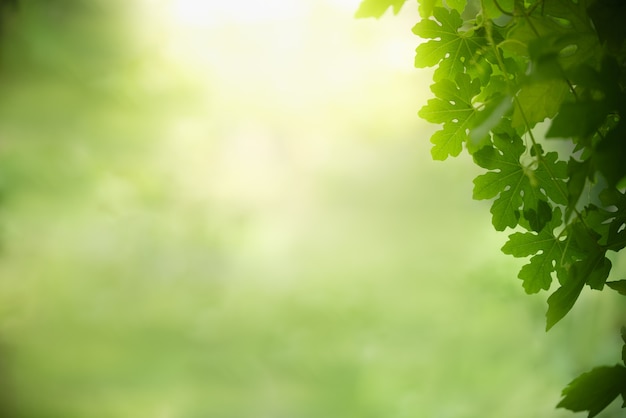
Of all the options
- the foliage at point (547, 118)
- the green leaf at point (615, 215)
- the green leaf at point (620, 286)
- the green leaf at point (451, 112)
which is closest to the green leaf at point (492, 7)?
the foliage at point (547, 118)

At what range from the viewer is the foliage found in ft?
1.57

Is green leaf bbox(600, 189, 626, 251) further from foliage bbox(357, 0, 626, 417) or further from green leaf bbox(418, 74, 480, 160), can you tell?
green leaf bbox(418, 74, 480, 160)

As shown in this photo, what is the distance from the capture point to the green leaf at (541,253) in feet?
2.73

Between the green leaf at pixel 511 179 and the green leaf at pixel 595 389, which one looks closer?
the green leaf at pixel 595 389

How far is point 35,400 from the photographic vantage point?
379 cm

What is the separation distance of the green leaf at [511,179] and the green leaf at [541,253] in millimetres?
32

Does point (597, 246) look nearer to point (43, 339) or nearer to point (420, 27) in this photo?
point (420, 27)

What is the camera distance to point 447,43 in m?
0.85

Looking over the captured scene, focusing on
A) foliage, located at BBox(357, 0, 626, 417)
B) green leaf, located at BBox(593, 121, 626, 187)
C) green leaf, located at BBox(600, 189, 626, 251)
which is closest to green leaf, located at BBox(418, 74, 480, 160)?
foliage, located at BBox(357, 0, 626, 417)

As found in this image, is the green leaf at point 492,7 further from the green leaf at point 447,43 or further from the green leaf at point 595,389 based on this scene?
the green leaf at point 595,389

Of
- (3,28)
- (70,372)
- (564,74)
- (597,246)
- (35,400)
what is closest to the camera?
(564,74)

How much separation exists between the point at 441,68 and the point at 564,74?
1.44ft

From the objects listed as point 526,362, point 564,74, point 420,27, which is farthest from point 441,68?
point 526,362

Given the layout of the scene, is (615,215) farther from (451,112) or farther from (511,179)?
(451,112)
